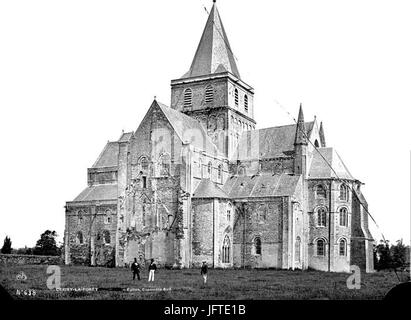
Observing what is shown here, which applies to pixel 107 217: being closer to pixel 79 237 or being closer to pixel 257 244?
pixel 79 237

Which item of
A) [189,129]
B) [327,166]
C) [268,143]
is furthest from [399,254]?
[268,143]

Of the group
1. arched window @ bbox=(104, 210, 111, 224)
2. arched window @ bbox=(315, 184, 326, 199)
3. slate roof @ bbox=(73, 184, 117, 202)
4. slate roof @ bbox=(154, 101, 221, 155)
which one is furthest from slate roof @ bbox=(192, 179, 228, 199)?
arched window @ bbox=(104, 210, 111, 224)

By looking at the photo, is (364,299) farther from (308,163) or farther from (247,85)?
(247,85)

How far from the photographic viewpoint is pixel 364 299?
6711mm

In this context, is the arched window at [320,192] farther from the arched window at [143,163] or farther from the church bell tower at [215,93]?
the arched window at [143,163]

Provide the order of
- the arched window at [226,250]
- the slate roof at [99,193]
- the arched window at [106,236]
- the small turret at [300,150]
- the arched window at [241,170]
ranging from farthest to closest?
the slate roof at [99,193]
the arched window at [106,236]
the arched window at [241,170]
the small turret at [300,150]
the arched window at [226,250]

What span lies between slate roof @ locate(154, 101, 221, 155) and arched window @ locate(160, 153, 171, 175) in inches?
62.6

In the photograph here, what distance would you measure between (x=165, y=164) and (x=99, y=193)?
9847mm

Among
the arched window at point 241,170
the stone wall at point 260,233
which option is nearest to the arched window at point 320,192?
the stone wall at point 260,233

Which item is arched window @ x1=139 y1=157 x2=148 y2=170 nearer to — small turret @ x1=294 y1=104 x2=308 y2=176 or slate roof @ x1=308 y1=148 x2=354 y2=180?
small turret @ x1=294 y1=104 x2=308 y2=176

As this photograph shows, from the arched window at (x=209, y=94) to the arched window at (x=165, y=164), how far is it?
26.2 feet

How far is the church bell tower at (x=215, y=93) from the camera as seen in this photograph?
137 ft
